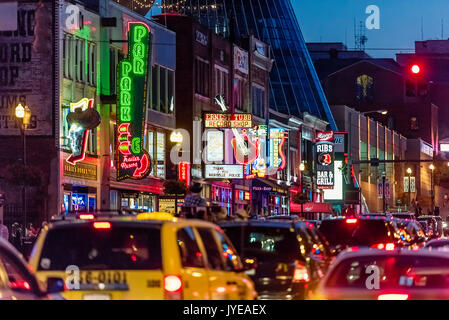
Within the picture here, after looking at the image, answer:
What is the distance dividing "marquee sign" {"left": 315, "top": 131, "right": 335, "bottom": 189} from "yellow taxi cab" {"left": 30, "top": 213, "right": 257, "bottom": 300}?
6780 centimetres

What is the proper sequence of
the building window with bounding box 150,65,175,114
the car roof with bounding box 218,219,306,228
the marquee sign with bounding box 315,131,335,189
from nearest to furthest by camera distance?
the car roof with bounding box 218,219,306,228
the building window with bounding box 150,65,175,114
the marquee sign with bounding box 315,131,335,189

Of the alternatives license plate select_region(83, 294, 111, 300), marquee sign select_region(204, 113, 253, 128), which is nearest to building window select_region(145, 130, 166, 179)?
marquee sign select_region(204, 113, 253, 128)

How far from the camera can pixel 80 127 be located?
4175cm

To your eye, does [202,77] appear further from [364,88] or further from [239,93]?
[364,88]

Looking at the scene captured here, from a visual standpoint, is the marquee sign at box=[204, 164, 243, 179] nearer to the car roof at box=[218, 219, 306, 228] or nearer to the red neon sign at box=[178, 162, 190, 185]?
the red neon sign at box=[178, 162, 190, 185]

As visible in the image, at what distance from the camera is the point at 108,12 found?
155ft

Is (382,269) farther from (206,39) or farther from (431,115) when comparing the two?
(431,115)

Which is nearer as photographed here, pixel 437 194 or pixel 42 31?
pixel 42 31

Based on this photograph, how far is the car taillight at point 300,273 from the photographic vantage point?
18.5 meters

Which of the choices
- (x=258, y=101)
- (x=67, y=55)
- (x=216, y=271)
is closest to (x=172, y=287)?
(x=216, y=271)

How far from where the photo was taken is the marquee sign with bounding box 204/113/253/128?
5422 centimetres

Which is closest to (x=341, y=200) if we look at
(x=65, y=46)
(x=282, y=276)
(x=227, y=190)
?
(x=227, y=190)
